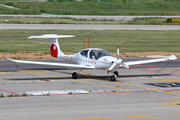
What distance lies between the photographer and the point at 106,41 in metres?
51.2

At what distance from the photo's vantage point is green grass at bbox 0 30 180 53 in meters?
44.7

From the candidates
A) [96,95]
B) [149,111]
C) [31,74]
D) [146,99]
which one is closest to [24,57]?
[31,74]

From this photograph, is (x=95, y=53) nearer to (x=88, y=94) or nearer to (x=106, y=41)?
(x=88, y=94)

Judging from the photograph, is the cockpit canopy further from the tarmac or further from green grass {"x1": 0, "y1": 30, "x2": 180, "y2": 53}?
green grass {"x1": 0, "y1": 30, "x2": 180, "y2": 53}

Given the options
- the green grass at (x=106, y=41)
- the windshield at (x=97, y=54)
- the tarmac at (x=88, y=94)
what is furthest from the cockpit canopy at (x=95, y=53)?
the green grass at (x=106, y=41)

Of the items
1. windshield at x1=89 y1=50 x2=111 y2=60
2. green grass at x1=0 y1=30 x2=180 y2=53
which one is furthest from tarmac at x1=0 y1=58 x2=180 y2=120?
green grass at x1=0 y1=30 x2=180 y2=53

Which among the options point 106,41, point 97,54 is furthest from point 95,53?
point 106,41

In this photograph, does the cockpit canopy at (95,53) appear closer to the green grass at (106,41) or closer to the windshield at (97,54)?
the windshield at (97,54)

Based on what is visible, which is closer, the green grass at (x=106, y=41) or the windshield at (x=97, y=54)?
the windshield at (x=97, y=54)

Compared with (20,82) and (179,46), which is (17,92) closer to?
(20,82)

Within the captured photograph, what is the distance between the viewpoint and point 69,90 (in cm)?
1991

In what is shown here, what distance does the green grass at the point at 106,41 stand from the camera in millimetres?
44666

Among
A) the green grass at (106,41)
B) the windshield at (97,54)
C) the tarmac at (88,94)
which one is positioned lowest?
the tarmac at (88,94)

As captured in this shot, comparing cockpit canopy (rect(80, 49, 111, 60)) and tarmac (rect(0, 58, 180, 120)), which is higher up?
cockpit canopy (rect(80, 49, 111, 60))
